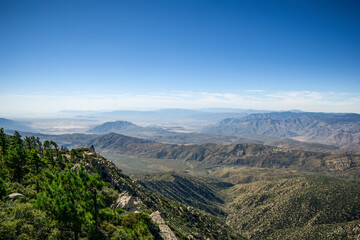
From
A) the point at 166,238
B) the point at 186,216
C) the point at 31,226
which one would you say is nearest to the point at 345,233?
the point at 186,216

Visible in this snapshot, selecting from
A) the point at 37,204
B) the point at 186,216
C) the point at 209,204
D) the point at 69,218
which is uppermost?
the point at 37,204

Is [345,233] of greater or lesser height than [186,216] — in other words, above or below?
below

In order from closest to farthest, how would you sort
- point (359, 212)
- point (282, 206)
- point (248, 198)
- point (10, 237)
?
point (10, 237), point (359, 212), point (282, 206), point (248, 198)

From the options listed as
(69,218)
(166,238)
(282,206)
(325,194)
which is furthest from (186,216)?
(325,194)

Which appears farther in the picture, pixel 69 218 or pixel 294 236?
pixel 294 236

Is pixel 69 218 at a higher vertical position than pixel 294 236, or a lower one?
higher

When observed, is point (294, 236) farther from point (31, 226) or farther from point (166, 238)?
point (31, 226)

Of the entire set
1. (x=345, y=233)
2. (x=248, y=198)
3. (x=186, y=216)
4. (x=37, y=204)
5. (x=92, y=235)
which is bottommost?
(x=248, y=198)

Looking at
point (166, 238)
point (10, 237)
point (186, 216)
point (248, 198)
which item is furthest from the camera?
point (248, 198)

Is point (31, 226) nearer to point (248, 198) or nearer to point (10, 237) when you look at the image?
point (10, 237)
